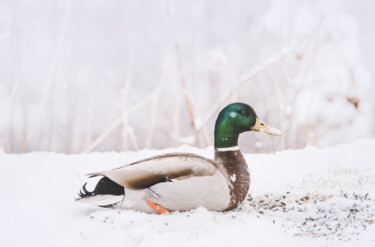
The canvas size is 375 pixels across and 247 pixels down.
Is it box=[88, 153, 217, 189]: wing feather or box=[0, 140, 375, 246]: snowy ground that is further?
box=[88, 153, 217, 189]: wing feather

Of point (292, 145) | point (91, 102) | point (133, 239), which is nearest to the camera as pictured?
point (133, 239)

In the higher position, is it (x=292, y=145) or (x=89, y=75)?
(x=89, y=75)

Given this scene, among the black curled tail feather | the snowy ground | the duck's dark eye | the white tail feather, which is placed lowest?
the snowy ground

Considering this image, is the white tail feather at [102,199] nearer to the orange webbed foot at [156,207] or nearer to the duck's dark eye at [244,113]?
the orange webbed foot at [156,207]

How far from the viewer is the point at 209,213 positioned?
123 inches

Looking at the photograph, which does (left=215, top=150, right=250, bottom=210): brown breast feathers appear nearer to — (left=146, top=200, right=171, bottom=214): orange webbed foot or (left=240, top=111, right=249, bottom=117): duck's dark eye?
(left=240, top=111, right=249, bottom=117): duck's dark eye

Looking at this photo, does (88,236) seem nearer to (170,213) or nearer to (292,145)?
(170,213)

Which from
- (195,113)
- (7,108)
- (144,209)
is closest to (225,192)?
(144,209)

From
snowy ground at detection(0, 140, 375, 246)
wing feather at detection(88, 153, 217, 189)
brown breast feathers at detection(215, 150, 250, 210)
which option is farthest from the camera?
brown breast feathers at detection(215, 150, 250, 210)

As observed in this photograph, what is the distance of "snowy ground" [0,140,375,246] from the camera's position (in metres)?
2.78

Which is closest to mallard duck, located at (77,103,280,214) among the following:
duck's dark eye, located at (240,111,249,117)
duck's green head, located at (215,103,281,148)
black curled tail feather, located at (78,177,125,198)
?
black curled tail feather, located at (78,177,125,198)

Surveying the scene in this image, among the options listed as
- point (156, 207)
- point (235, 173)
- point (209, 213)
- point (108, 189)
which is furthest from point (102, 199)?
point (235, 173)

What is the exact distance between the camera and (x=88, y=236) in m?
2.77

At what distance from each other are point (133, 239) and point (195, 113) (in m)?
2.44
